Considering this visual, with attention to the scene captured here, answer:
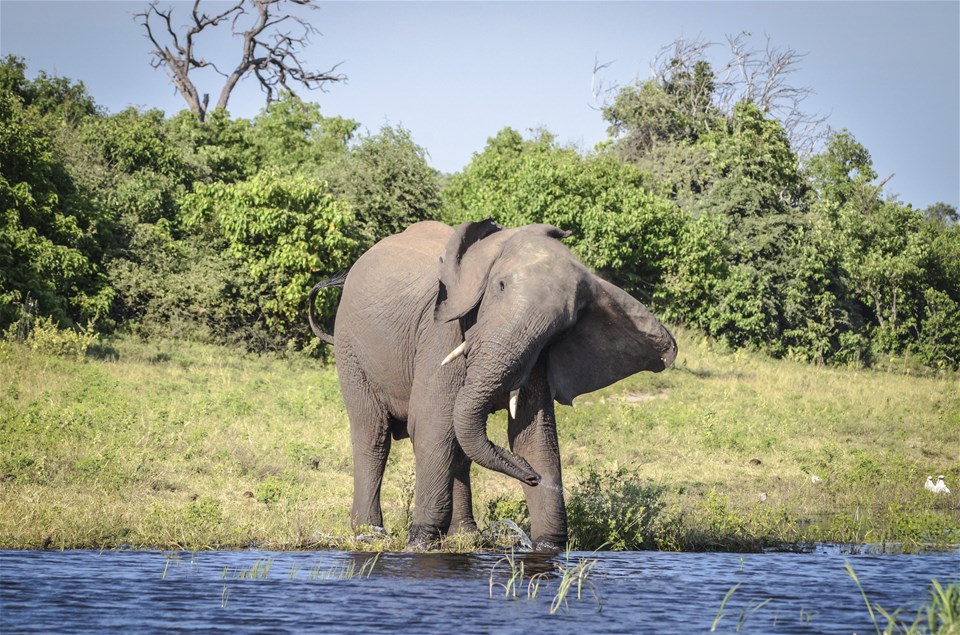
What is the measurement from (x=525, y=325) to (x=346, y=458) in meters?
7.41

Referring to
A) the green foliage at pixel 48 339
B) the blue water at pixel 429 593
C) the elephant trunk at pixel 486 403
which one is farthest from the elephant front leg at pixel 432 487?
the green foliage at pixel 48 339

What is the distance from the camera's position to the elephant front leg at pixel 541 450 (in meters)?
9.55

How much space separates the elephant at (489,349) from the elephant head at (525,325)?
11 mm

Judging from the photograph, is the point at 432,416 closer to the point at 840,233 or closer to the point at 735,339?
the point at 735,339

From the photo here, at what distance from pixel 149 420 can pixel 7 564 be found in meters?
8.05

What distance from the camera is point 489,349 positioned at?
8.95m

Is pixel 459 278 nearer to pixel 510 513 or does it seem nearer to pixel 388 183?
pixel 510 513

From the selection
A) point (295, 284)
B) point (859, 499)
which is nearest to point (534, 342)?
point (859, 499)

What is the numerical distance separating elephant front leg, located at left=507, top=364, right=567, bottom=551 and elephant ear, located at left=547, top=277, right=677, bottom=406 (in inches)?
5.7

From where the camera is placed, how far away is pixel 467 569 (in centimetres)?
905

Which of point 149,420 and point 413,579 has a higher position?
point 149,420

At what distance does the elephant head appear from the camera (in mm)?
8977

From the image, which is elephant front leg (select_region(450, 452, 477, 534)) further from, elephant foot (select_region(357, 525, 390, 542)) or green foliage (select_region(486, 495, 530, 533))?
green foliage (select_region(486, 495, 530, 533))

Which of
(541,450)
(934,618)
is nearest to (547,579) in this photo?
(541,450)
